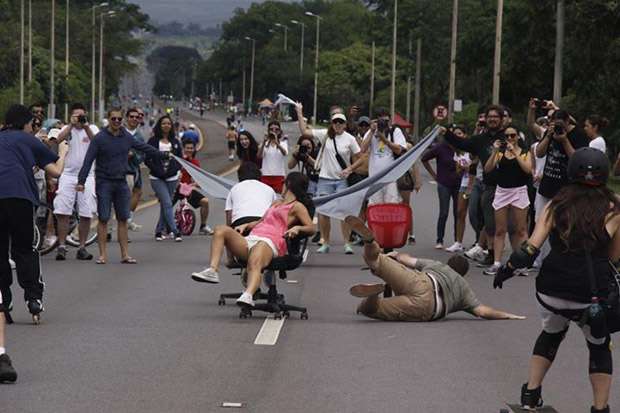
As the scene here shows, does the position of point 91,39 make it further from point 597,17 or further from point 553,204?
point 553,204

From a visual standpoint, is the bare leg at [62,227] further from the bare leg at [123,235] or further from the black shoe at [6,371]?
the black shoe at [6,371]

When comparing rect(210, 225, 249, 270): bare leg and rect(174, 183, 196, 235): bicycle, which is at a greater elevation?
rect(210, 225, 249, 270): bare leg

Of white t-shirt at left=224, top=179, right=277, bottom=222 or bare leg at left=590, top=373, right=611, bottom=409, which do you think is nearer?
bare leg at left=590, top=373, right=611, bottom=409

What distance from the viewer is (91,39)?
449 ft

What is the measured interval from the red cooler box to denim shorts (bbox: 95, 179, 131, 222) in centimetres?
377

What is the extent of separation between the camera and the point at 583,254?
8.77 metres

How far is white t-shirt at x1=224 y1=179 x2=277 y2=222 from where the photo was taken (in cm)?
1491

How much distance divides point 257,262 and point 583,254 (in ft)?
17.3

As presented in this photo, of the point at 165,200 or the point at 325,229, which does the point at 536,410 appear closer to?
the point at 325,229

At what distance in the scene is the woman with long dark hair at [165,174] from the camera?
22328 mm

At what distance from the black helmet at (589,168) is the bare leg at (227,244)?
542cm

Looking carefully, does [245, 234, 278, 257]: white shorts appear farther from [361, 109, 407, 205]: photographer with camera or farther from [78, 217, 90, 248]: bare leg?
[361, 109, 407, 205]: photographer with camera

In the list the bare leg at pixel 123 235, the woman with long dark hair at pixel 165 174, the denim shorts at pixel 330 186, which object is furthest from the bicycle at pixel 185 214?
the bare leg at pixel 123 235

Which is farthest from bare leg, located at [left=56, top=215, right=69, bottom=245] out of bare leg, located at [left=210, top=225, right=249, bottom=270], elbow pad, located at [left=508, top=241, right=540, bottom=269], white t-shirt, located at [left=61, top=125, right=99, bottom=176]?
elbow pad, located at [left=508, top=241, right=540, bottom=269]
